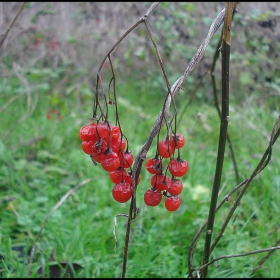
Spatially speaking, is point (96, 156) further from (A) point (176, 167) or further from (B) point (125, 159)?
(A) point (176, 167)

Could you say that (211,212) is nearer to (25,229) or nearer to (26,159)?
(25,229)

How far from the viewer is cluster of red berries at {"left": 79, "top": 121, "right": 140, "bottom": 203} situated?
82 centimetres

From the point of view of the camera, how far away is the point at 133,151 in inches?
104

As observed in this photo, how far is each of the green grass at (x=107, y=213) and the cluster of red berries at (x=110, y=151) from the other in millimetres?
524

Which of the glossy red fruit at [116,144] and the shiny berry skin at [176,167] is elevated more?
the glossy red fruit at [116,144]

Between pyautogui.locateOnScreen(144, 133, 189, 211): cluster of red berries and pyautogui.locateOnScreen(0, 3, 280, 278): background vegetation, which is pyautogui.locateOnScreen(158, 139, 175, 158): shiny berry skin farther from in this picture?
pyautogui.locateOnScreen(0, 3, 280, 278): background vegetation

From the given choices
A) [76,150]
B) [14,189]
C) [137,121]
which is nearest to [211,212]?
[14,189]

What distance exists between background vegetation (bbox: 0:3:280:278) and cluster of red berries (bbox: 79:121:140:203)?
0.23m

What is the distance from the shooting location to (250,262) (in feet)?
4.92

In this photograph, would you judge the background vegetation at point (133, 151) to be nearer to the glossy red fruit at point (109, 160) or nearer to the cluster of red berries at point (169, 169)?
the cluster of red berries at point (169, 169)

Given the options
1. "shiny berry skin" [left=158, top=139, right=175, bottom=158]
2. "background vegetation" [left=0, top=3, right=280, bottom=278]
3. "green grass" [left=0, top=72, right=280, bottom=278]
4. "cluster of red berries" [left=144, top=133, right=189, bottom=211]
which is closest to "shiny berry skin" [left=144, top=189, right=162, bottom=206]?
"cluster of red berries" [left=144, top=133, right=189, bottom=211]

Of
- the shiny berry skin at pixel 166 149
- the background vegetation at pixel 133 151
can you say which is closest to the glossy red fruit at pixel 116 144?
the shiny berry skin at pixel 166 149

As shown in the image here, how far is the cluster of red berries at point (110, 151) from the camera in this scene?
82 centimetres

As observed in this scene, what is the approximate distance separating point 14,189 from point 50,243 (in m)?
0.68
